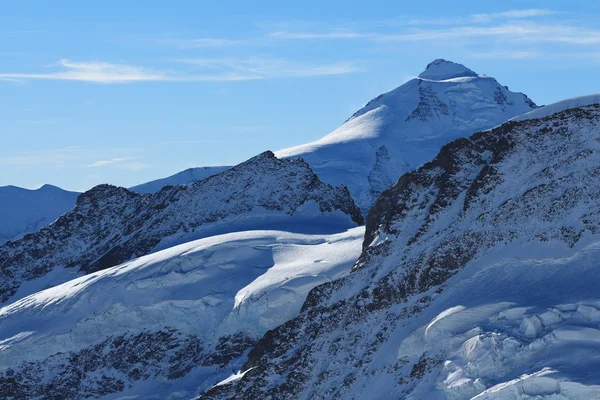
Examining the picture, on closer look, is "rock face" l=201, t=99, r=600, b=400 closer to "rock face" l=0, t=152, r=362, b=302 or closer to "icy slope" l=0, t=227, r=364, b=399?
"icy slope" l=0, t=227, r=364, b=399

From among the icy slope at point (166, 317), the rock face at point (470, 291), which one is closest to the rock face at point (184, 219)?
the icy slope at point (166, 317)

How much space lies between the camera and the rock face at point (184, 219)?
119m

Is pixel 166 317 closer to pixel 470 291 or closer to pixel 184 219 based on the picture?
pixel 184 219

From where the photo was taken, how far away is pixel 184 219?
121 meters

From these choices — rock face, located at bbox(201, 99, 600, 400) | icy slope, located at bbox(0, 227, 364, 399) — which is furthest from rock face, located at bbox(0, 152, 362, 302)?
rock face, located at bbox(201, 99, 600, 400)

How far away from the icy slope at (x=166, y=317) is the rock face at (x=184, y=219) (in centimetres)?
1042

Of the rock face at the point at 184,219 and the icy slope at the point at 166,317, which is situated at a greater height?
the rock face at the point at 184,219

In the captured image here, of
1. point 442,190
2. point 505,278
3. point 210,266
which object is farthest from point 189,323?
point 505,278

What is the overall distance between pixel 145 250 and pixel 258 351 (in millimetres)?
37747

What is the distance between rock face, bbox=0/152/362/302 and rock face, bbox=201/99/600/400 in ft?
98.4

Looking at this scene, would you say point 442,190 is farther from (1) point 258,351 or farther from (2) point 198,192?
(2) point 198,192

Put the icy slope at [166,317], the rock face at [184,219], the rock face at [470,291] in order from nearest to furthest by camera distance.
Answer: the rock face at [470,291], the icy slope at [166,317], the rock face at [184,219]

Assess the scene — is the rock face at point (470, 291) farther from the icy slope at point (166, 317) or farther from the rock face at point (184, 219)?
the rock face at point (184, 219)

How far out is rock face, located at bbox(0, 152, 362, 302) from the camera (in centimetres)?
11912
